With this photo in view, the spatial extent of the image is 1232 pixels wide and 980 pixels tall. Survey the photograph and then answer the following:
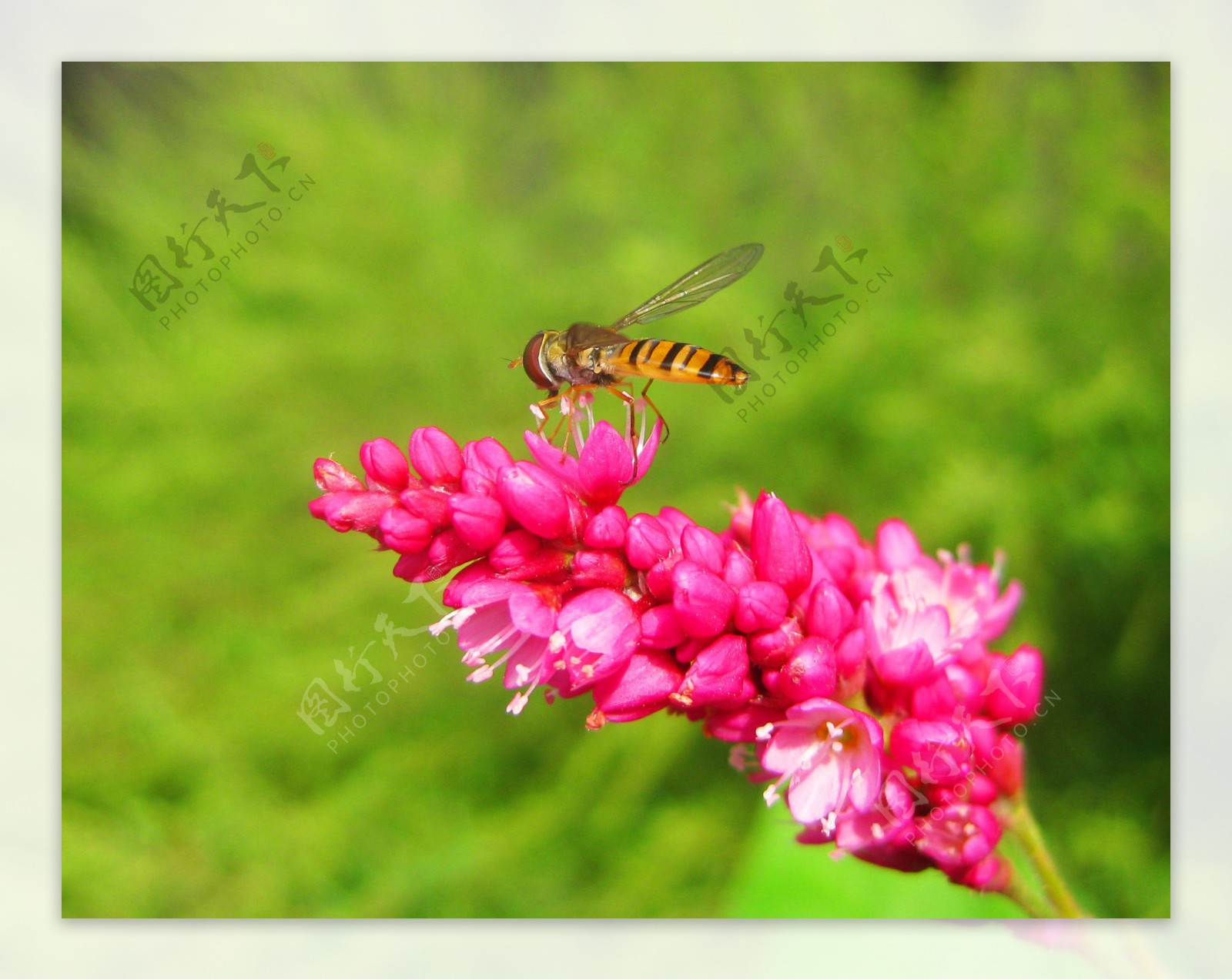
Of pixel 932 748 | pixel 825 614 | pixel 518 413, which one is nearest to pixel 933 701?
pixel 932 748

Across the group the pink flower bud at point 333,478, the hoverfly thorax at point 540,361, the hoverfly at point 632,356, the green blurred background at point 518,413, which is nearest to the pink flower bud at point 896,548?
the hoverfly at point 632,356

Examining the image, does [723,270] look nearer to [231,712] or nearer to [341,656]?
[341,656]

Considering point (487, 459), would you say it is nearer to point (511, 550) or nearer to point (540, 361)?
point (511, 550)

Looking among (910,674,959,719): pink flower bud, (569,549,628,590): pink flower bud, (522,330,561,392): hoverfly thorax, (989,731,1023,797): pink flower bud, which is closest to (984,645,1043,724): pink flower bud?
(989,731,1023,797): pink flower bud

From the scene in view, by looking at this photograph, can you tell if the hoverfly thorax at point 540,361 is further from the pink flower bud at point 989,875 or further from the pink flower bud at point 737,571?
the pink flower bud at point 989,875

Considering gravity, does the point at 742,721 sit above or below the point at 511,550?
below

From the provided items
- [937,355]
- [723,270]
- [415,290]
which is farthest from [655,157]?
[723,270]

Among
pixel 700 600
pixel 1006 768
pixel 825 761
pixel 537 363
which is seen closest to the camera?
pixel 700 600
